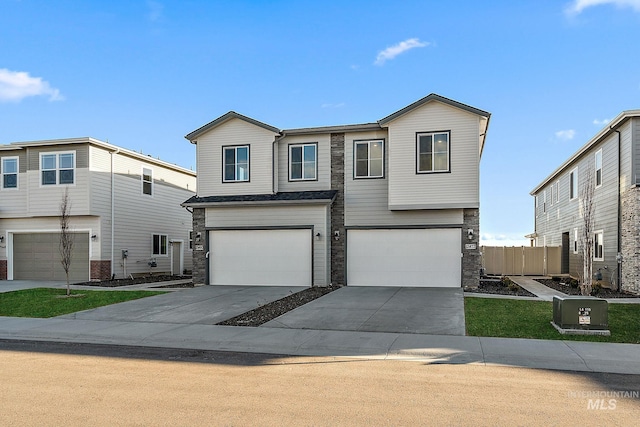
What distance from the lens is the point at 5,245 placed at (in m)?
23.6

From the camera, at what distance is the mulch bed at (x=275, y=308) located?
38.0 feet

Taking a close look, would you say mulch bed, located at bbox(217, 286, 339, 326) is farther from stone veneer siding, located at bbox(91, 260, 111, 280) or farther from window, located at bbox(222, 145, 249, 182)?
stone veneer siding, located at bbox(91, 260, 111, 280)

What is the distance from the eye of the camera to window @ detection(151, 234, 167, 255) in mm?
26406

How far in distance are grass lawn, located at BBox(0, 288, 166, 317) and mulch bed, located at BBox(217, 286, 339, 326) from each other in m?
5.13

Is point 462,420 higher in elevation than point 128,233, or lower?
lower

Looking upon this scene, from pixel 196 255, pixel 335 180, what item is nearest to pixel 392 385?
pixel 335 180

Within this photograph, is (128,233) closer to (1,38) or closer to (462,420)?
(1,38)

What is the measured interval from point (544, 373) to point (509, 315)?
4831mm

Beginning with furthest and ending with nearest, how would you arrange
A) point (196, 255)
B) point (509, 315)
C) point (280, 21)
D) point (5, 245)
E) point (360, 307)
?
1. point (5, 245)
2. point (196, 255)
3. point (280, 21)
4. point (360, 307)
5. point (509, 315)

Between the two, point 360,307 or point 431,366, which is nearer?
point 431,366

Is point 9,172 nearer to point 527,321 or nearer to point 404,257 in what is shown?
point 404,257

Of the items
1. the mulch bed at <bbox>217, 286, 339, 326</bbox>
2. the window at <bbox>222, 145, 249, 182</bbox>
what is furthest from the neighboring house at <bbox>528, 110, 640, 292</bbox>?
the window at <bbox>222, 145, 249, 182</bbox>

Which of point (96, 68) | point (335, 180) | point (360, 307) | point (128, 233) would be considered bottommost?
point (360, 307)

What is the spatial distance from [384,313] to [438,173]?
24.6ft
